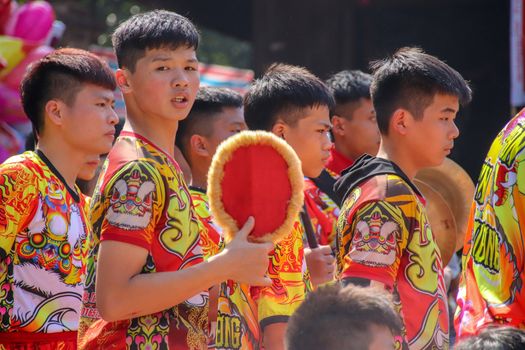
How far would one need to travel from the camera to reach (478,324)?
2.67 m

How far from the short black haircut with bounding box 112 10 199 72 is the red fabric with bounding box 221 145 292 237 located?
540 millimetres

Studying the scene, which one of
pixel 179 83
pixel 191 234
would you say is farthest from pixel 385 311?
pixel 179 83

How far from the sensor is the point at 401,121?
11.4 feet

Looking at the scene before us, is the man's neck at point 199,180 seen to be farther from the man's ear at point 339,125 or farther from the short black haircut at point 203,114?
the man's ear at point 339,125

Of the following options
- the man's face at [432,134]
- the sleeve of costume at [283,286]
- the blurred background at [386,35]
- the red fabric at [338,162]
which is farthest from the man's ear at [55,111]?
the blurred background at [386,35]

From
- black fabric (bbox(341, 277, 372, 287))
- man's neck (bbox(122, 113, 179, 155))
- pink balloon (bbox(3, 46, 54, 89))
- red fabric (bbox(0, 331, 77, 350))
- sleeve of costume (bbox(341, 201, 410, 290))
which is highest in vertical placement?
pink balloon (bbox(3, 46, 54, 89))

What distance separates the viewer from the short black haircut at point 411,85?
3.47m

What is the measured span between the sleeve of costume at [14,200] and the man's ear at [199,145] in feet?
2.82

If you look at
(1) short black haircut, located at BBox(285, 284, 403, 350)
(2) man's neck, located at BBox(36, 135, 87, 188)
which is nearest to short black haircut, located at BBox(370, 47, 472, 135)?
(2) man's neck, located at BBox(36, 135, 87, 188)

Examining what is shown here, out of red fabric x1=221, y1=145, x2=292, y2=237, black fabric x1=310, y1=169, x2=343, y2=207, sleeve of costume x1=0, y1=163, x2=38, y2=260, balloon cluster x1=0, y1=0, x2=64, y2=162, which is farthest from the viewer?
balloon cluster x1=0, y1=0, x2=64, y2=162

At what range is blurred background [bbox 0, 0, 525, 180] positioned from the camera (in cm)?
841

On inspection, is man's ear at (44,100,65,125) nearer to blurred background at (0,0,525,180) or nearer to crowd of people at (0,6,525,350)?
crowd of people at (0,6,525,350)

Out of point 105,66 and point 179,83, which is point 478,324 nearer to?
point 179,83

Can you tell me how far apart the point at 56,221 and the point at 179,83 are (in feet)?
2.90
